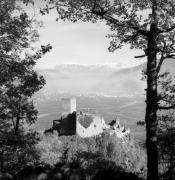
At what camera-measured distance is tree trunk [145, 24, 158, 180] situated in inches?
560

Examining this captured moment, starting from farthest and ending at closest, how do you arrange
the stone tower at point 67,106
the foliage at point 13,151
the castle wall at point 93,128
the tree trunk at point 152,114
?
the stone tower at point 67,106 < the castle wall at point 93,128 < the foliage at point 13,151 < the tree trunk at point 152,114

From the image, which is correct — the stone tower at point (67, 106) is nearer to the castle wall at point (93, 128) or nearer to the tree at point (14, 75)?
the castle wall at point (93, 128)

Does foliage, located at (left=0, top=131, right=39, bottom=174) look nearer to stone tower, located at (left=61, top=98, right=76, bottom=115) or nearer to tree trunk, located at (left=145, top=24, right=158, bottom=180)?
tree trunk, located at (left=145, top=24, right=158, bottom=180)

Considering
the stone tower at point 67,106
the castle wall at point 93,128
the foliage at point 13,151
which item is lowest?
the foliage at point 13,151

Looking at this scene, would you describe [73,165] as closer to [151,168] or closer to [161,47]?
[151,168]

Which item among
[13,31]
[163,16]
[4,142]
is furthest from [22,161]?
[163,16]

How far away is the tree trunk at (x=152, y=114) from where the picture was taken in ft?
46.7

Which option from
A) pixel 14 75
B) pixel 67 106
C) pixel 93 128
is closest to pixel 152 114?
pixel 14 75

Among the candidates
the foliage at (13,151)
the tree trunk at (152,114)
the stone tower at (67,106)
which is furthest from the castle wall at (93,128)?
the tree trunk at (152,114)

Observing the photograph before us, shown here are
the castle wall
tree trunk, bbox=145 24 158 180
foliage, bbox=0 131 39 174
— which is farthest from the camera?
the castle wall

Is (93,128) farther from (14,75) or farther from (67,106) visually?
(14,75)

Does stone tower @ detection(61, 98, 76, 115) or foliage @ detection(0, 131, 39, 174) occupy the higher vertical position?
stone tower @ detection(61, 98, 76, 115)

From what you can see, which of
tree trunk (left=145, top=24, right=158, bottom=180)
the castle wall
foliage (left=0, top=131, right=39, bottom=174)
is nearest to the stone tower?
the castle wall

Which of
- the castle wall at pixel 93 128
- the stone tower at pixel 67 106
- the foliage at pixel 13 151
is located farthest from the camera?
the stone tower at pixel 67 106
